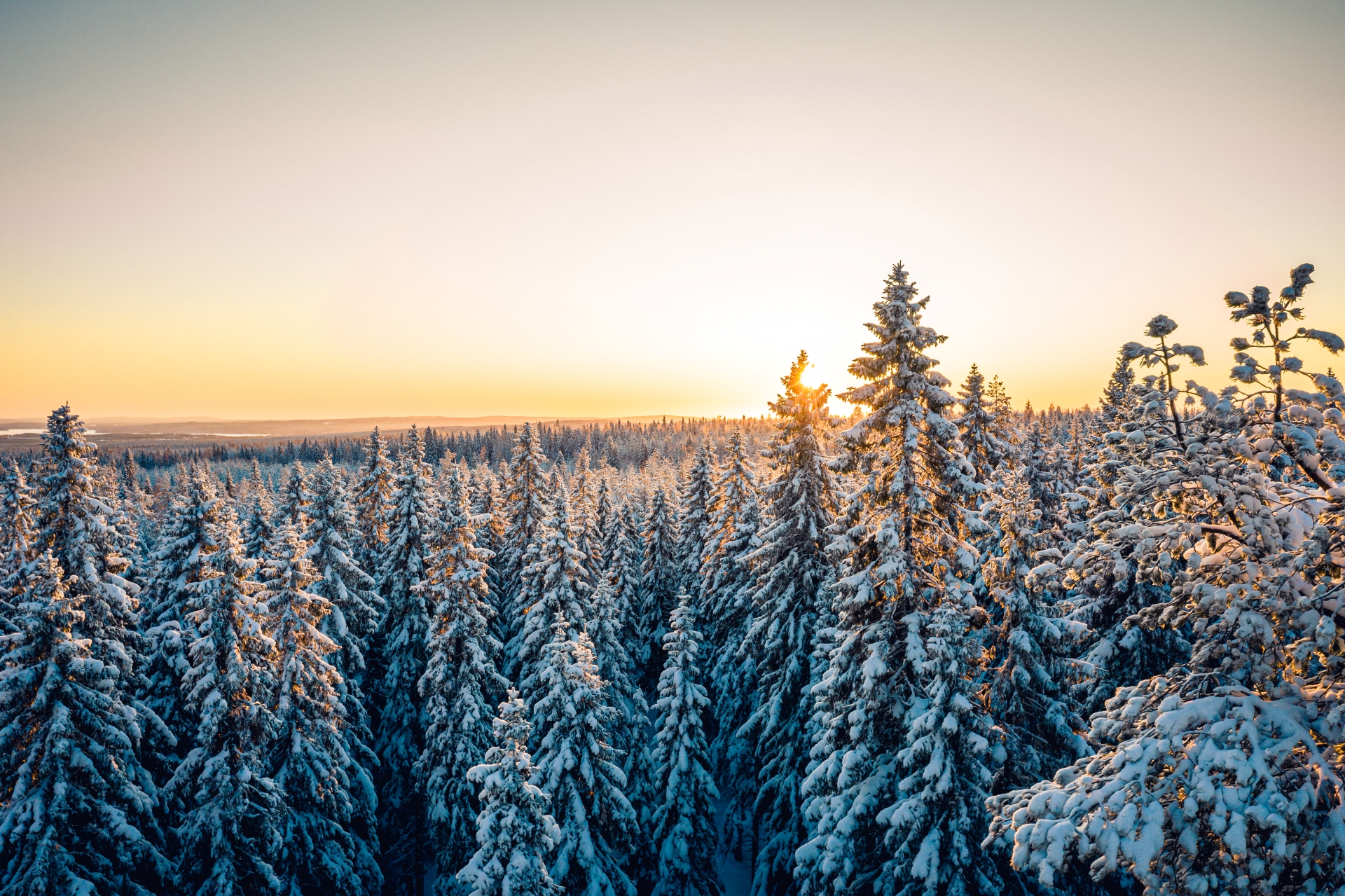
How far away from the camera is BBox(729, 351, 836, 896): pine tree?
19391 mm

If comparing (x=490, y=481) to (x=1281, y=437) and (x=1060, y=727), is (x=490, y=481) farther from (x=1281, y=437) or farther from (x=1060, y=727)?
(x=1281, y=437)

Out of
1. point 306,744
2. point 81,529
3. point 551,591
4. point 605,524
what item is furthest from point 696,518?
point 81,529

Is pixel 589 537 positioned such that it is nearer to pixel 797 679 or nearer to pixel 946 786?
pixel 797 679

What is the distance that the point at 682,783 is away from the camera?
21.1m

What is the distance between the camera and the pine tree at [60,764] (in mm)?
13867

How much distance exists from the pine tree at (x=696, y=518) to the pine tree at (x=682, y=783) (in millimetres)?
13400

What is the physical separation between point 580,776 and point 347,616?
554 inches

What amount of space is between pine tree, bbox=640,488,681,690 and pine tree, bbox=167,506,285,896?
2334 centimetres

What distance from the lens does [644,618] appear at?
130ft

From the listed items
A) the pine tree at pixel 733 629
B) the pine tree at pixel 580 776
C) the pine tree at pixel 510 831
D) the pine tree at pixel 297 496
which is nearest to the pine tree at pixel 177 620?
the pine tree at pixel 297 496

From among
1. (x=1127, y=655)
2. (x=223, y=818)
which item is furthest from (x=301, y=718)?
(x=1127, y=655)

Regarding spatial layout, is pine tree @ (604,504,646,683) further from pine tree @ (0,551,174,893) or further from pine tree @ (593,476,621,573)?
pine tree @ (0,551,174,893)

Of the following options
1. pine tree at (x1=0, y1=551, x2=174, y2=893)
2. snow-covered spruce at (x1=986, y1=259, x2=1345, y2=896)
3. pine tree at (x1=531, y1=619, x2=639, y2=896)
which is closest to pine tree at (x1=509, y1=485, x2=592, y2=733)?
pine tree at (x1=531, y1=619, x2=639, y2=896)

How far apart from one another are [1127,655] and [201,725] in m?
26.5
